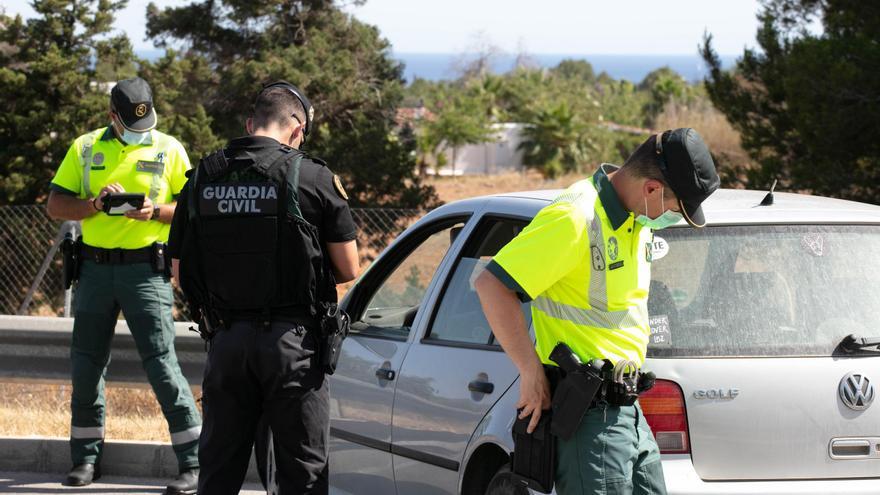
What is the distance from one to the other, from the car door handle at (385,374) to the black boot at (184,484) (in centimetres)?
177

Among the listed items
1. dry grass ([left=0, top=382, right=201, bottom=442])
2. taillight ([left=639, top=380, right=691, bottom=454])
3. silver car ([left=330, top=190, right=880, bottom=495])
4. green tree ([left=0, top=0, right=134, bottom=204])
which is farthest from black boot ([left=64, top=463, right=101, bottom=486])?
green tree ([left=0, top=0, right=134, bottom=204])

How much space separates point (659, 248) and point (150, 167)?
3.34m

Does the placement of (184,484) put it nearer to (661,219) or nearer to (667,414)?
(667,414)

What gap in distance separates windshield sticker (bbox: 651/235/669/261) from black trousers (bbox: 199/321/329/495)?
1.23 metres

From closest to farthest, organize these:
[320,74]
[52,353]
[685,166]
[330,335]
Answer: [685,166] → [330,335] → [52,353] → [320,74]

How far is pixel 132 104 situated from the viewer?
21.0ft

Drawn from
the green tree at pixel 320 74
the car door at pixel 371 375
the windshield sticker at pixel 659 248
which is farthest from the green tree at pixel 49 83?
the windshield sticker at pixel 659 248

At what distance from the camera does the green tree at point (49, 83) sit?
18922 millimetres

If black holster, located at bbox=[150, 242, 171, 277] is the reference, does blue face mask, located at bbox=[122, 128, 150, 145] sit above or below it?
above

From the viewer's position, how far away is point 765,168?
50.9ft

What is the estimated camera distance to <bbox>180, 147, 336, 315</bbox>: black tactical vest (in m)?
4.23

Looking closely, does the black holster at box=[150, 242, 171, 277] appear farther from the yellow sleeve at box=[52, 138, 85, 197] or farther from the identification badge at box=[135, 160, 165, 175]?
the yellow sleeve at box=[52, 138, 85, 197]

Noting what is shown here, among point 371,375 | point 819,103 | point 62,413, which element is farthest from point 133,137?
point 819,103

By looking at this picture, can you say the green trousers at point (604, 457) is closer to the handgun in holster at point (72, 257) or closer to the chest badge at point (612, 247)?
the chest badge at point (612, 247)
